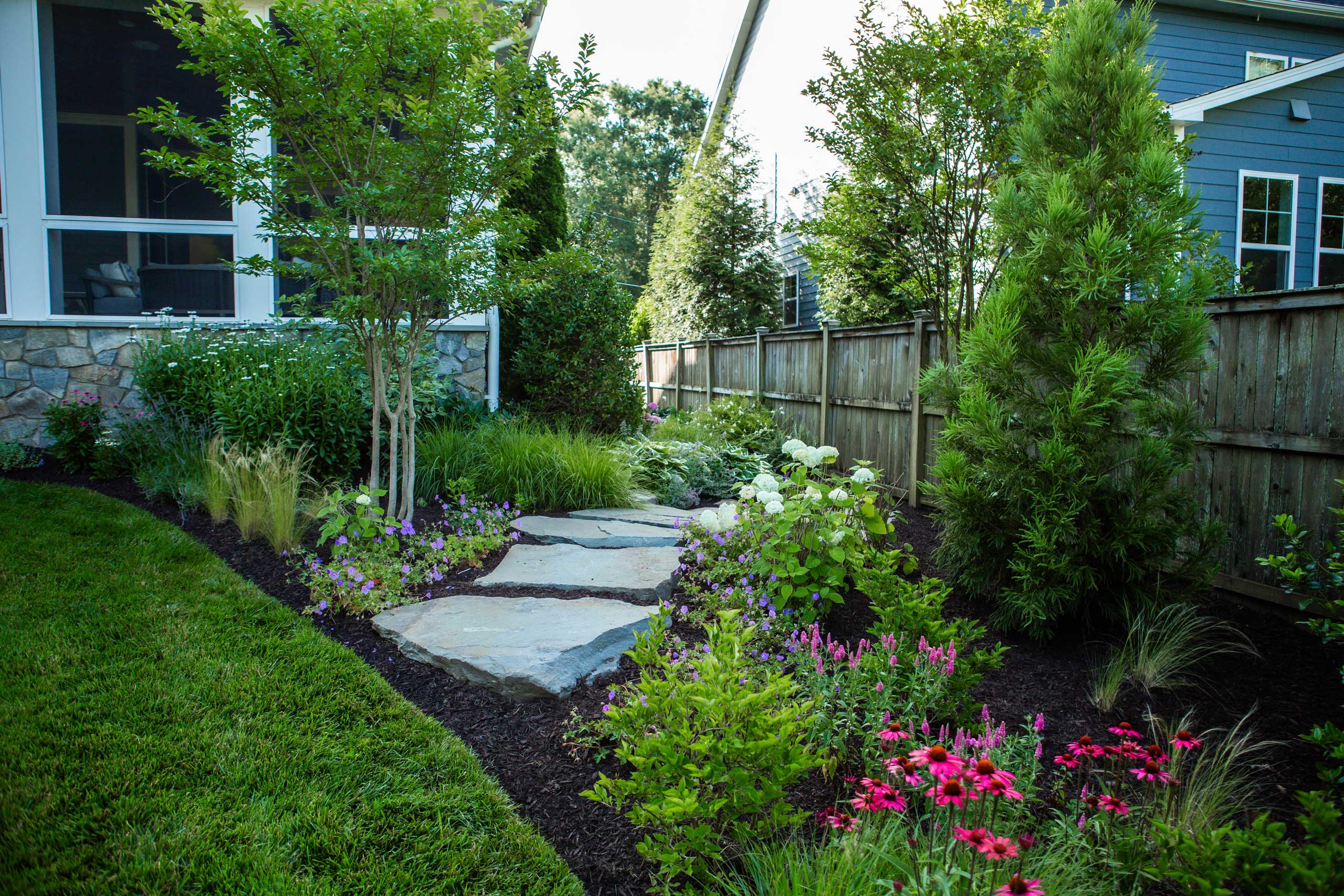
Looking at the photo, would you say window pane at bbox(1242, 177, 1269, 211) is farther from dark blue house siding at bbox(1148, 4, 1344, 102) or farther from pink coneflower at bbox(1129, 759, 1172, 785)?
pink coneflower at bbox(1129, 759, 1172, 785)

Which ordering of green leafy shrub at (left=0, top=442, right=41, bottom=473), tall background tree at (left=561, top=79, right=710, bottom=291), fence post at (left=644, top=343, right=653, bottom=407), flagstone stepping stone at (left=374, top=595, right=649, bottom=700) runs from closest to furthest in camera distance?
1. flagstone stepping stone at (left=374, top=595, right=649, bottom=700)
2. green leafy shrub at (left=0, top=442, right=41, bottom=473)
3. fence post at (left=644, top=343, right=653, bottom=407)
4. tall background tree at (left=561, top=79, right=710, bottom=291)

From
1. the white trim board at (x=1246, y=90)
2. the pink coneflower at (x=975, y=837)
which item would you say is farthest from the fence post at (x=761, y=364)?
the pink coneflower at (x=975, y=837)

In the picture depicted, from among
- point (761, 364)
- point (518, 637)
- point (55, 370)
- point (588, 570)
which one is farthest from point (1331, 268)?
point (55, 370)

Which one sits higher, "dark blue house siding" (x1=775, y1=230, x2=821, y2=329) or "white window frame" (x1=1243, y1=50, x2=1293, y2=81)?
"white window frame" (x1=1243, y1=50, x2=1293, y2=81)

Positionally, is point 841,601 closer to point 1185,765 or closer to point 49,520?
point 1185,765

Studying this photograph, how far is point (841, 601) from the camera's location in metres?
3.18

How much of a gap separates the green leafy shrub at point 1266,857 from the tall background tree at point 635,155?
27.5 m

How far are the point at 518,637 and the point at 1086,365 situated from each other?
8.16 feet

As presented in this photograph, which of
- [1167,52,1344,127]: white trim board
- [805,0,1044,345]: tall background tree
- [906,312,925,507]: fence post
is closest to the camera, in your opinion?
[805,0,1044,345]: tall background tree

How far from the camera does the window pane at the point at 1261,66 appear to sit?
34.3 ft

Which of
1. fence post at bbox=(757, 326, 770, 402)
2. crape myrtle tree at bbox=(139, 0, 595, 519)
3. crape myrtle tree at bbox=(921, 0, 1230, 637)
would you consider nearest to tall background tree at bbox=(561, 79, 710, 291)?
fence post at bbox=(757, 326, 770, 402)

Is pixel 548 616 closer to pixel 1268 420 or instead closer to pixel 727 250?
pixel 1268 420

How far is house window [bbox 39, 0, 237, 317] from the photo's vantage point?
7316mm

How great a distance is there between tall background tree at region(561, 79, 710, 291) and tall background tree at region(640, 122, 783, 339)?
14.5 m
